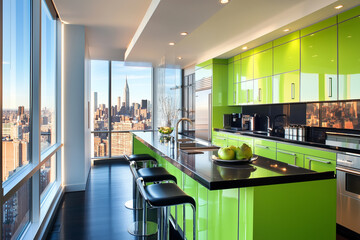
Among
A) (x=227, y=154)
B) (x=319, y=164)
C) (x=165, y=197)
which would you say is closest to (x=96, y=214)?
(x=165, y=197)

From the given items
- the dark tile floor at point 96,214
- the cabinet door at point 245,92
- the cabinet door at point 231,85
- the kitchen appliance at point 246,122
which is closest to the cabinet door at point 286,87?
the cabinet door at point 245,92

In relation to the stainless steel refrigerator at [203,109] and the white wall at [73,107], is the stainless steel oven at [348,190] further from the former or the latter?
the white wall at [73,107]

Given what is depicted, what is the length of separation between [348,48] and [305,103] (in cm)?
115

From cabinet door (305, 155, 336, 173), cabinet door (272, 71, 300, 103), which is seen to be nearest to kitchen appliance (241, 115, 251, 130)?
cabinet door (272, 71, 300, 103)

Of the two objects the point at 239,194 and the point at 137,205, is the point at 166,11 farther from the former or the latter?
the point at 137,205

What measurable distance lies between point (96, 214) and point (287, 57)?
11.8 ft

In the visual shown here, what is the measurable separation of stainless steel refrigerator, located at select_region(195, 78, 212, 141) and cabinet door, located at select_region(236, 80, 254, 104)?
2.43 ft

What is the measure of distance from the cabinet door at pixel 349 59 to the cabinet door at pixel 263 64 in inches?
53.9

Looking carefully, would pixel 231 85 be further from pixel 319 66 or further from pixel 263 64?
pixel 319 66

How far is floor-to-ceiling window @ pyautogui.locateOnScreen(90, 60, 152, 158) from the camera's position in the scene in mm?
6945

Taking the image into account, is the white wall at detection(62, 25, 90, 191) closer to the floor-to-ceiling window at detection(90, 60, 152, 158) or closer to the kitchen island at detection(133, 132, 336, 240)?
the floor-to-ceiling window at detection(90, 60, 152, 158)

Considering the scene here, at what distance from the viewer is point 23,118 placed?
2408 millimetres

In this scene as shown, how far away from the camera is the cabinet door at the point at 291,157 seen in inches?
133

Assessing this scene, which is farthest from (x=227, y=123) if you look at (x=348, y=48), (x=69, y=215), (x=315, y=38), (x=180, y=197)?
(x=180, y=197)
